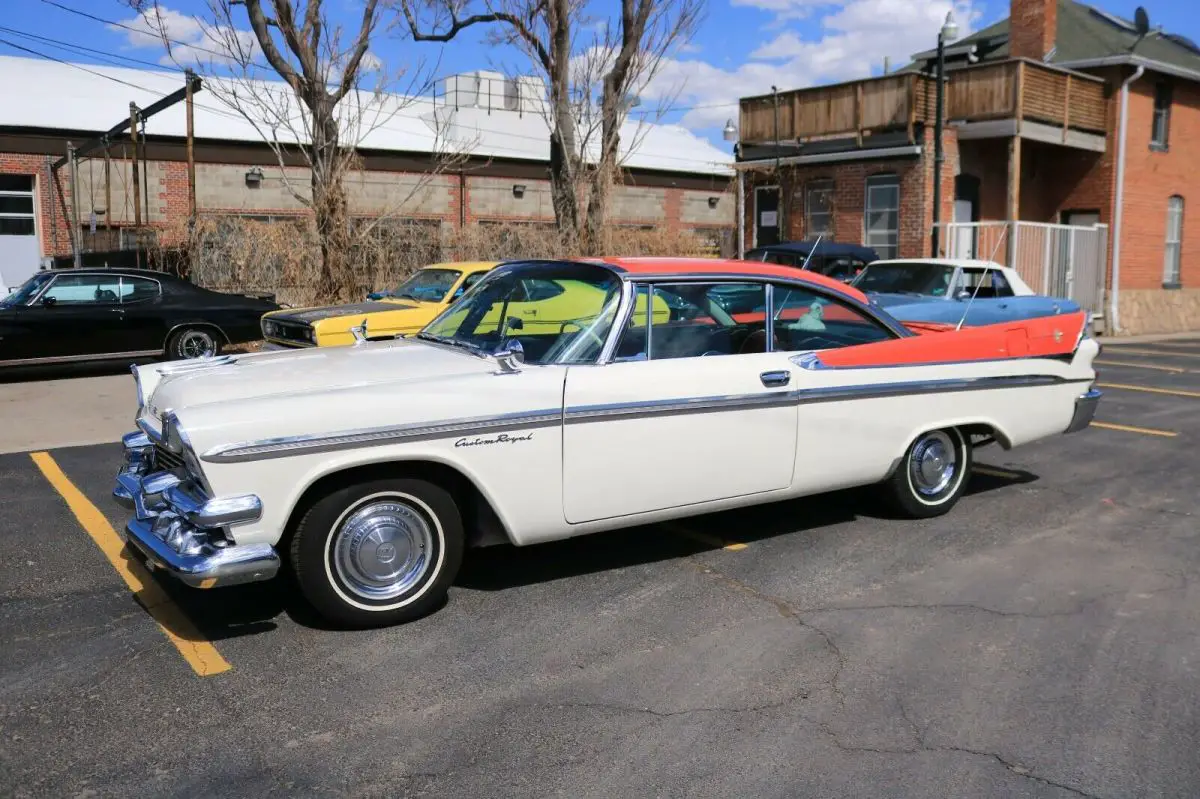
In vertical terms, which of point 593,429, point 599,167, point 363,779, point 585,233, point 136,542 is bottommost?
point 363,779

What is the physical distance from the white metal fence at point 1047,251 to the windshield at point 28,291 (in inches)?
622

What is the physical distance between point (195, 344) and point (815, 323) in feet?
33.7

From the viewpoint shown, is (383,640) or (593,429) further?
(593,429)

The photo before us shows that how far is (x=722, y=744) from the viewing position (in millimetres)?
3549

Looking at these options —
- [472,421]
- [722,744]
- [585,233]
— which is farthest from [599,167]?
[722,744]

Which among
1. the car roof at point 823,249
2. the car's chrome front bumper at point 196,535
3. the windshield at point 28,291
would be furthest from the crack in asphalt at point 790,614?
the car roof at point 823,249

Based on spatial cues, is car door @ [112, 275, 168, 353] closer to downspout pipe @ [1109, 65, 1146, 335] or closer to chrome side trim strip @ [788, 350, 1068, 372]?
chrome side trim strip @ [788, 350, 1068, 372]

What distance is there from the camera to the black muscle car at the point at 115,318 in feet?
41.7

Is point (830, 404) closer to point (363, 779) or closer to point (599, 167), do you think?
point (363, 779)

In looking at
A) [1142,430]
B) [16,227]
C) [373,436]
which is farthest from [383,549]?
[16,227]

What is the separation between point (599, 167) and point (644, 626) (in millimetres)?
14696

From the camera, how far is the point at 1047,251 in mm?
22141

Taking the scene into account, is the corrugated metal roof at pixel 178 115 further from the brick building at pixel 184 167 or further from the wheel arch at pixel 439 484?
the wheel arch at pixel 439 484

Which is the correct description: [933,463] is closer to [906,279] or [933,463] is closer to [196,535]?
[196,535]
